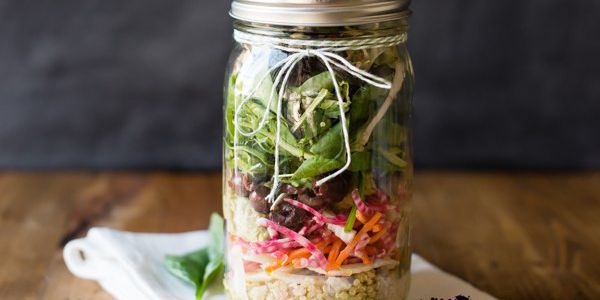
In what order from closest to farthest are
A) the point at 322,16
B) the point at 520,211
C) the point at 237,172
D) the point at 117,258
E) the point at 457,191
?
the point at 322,16 → the point at 237,172 → the point at 117,258 → the point at 520,211 → the point at 457,191

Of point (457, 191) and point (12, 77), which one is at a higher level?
point (12, 77)

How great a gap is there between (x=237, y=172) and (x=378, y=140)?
0.17m

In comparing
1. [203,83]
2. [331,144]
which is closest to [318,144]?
[331,144]

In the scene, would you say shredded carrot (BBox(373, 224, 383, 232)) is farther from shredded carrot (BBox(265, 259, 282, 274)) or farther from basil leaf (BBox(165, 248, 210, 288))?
basil leaf (BBox(165, 248, 210, 288))

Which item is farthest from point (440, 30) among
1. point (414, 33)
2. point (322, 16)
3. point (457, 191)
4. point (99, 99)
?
point (322, 16)

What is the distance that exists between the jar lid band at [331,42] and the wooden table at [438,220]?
1.34 feet

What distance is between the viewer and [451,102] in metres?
1.64

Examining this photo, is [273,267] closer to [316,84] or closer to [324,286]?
[324,286]

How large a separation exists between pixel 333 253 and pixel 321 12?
0.25 m

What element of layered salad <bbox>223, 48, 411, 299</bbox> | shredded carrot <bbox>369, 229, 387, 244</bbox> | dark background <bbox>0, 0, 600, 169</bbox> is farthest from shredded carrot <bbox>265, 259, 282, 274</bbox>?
dark background <bbox>0, 0, 600, 169</bbox>

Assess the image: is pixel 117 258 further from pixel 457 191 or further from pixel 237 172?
pixel 457 191

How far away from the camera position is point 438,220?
1.42 meters

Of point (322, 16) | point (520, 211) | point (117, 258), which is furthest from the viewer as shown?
point (520, 211)

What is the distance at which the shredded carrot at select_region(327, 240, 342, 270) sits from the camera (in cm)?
90
